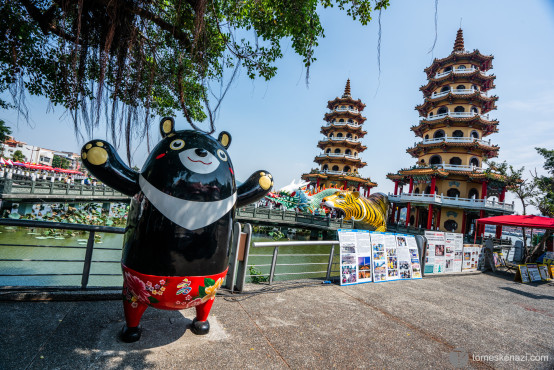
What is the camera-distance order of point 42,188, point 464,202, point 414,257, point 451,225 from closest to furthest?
point 414,257
point 42,188
point 464,202
point 451,225

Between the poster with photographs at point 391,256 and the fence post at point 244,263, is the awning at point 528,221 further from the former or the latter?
the fence post at point 244,263

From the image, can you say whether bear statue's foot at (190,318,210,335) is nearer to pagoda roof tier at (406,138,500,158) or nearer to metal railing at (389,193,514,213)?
metal railing at (389,193,514,213)

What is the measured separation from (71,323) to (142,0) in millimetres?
2745

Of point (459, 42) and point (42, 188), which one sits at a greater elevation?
point (459, 42)

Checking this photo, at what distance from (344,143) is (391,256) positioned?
24.9 metres

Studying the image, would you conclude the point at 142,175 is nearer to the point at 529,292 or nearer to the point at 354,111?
the point at 529,292

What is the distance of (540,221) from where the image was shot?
302 inches

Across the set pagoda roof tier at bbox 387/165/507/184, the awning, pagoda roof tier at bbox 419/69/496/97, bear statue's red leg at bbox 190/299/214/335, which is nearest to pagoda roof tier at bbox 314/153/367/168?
pagoda roof tier at bbox 387/165/507/184

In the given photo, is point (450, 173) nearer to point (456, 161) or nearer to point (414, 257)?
point (456, 161)

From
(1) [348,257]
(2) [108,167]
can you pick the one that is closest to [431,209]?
(1) [348,257]

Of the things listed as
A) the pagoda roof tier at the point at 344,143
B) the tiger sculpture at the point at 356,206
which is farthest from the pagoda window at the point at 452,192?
the pagoda roof tier at the point at 344,143

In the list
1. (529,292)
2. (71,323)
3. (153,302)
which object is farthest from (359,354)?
(529,292)

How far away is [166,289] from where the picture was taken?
2.02 metres

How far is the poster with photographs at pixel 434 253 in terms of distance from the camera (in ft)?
19.4
